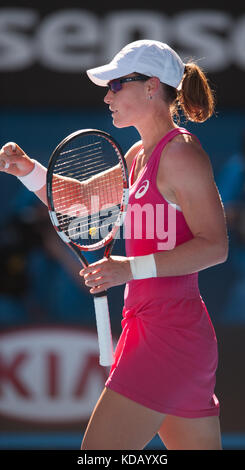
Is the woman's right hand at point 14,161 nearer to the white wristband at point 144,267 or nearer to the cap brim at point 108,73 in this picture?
the cap brim at point 108,73

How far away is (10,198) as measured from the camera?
413 cm

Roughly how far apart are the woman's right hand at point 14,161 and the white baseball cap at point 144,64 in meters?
0.33

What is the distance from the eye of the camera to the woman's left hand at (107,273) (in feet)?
6.53

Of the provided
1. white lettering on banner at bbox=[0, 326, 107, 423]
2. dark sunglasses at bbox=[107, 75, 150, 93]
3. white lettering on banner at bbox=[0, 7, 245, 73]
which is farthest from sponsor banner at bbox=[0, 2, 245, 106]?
dark sunglasses at bbox=[107, 75, 150, 93]

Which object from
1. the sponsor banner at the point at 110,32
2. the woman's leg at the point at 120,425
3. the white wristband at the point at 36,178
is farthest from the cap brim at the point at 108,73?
the sponsor banner at the point at 110,32

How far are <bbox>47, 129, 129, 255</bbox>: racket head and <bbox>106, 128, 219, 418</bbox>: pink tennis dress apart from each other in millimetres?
115

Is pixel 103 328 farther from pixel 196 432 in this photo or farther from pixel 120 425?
pixel 196 432

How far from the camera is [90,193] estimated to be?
94.3 inches

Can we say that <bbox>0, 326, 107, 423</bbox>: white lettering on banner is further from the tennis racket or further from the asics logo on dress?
the asics logo on dress

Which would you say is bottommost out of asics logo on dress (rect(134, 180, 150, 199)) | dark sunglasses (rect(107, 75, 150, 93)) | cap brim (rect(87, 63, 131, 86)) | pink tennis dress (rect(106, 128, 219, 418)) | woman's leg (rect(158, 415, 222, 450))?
woman's leg (rect(158, 415, 222, 450))

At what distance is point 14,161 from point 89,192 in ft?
0.83

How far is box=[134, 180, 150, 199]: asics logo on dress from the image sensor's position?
211cm

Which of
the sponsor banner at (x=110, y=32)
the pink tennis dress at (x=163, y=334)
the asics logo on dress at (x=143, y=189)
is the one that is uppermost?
the sponsor banner at (x=110, y=32)
